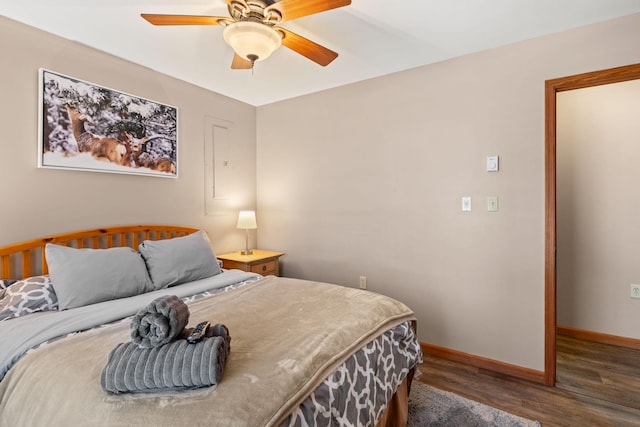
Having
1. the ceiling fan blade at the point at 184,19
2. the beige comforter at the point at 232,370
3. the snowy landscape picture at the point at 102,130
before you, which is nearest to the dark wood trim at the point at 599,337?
the beige comforter at the point at 232,370

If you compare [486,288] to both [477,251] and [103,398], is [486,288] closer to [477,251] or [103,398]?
[477,251]

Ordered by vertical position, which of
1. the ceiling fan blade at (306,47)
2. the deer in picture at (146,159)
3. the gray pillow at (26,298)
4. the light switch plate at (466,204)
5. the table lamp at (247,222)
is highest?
the ceiling fan blade at (306,47)

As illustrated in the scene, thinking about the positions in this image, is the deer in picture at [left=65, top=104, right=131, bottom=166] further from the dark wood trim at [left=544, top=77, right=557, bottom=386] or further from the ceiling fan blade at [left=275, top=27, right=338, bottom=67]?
the dark wood trim at [left=544, top=77, right=557, bottom=386]

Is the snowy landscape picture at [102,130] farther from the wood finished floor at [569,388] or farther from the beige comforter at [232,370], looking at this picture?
the wood finished floor at [569,388]

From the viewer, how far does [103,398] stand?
0.99 metres

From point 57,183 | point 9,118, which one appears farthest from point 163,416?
point 9,118

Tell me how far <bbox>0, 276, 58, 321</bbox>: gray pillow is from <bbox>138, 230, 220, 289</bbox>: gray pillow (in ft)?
1.79

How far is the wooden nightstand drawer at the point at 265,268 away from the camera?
319 cm

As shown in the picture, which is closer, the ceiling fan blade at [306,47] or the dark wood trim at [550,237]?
the ceiling fan blade at [306,47]

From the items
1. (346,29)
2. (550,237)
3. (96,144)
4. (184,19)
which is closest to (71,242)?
(96,144)

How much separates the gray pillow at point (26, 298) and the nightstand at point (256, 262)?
4.85ft

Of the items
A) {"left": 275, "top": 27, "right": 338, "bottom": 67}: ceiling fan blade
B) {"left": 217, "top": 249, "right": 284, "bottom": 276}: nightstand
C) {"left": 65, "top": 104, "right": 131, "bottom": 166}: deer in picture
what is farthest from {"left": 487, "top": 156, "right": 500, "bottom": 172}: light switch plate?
{"left": 65, "top": 104, "right": 131, "bottom": 166}: deer in picture

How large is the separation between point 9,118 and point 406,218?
2942 millimetres

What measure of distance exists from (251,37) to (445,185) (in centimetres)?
183
